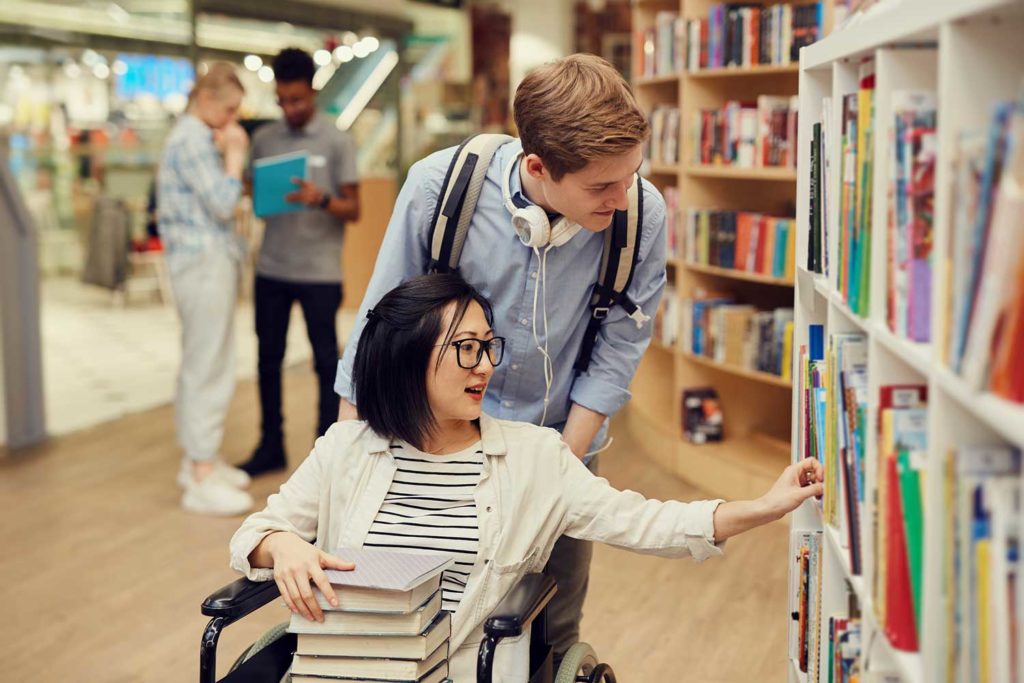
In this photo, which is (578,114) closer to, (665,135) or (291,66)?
(291,66)

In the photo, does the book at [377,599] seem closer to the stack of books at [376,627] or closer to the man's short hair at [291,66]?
the stack of books at [376,627]

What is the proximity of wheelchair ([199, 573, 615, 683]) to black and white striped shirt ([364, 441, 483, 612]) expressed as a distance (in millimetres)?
135

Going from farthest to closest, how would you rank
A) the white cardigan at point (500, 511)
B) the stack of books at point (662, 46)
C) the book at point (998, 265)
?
the stack of books at point (662, 46) < the white cardigan at point (500, 511) < the book at point (998, 265)

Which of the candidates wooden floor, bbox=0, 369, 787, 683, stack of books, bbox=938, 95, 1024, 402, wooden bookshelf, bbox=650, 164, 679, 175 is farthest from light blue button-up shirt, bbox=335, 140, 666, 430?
wooden bookshelf, bbox=650, 164, 679, 175

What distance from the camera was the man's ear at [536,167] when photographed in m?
1.90

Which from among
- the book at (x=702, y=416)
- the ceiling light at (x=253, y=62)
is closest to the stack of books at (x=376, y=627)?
the book at (x=702, y=416)

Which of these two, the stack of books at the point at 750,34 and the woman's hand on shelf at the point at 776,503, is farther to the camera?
the stack of books at the point at 750,34

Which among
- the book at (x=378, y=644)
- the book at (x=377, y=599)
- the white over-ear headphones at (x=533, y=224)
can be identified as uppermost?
the white over-ear headphones at (x=533, y=224)

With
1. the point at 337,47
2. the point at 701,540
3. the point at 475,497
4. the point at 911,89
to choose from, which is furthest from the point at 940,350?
the point at 337,47

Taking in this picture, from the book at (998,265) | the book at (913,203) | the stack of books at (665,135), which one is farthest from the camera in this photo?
the stack of books at (665,135)

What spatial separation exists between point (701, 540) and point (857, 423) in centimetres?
42

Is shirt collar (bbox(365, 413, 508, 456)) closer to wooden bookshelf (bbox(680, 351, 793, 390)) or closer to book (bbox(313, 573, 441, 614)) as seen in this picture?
book (bbox(313, 573, 441, 614))

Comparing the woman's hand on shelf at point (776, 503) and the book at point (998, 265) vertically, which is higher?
the book at point (998, 265)

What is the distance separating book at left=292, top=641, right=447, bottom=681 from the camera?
1783 millimetres
